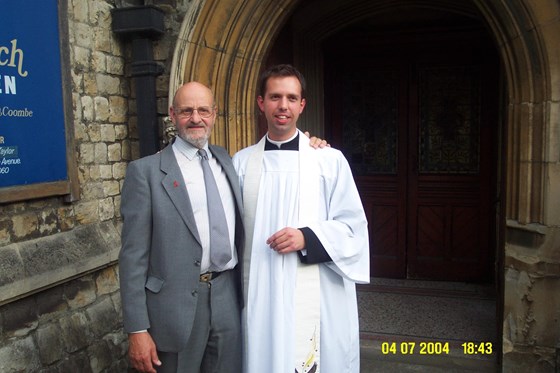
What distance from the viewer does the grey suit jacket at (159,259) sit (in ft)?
6.87

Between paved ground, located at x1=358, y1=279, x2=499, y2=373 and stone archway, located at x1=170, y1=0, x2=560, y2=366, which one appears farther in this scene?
paved ground, located at x1=358, y1=279, x2=499, y2=373

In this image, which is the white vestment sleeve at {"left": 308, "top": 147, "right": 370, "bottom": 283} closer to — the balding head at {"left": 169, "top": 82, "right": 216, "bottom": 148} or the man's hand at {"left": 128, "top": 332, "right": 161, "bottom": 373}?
the balding head at {"left": 169, "top": 82, "right": 216, "bottom": 148}

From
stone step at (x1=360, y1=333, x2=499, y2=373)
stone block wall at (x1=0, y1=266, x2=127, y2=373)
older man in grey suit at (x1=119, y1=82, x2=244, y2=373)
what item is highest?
older man in grey suit at (x1=119, y1=82, x2=244, y2=373)

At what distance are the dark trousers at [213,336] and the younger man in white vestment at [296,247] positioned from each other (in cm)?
7

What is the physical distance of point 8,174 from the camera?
9.50 ft

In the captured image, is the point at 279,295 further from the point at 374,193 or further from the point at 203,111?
the point at 374,193

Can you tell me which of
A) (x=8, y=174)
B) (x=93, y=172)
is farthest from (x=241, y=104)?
(x=8, y=174)

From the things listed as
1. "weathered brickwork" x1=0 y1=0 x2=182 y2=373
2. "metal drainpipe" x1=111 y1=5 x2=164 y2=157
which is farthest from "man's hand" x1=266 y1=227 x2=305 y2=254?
"metal drainpipe" x1=111 y1=5 x2=164 y2=157

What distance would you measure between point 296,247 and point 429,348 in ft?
8.01

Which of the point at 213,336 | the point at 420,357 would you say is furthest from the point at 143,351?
the point at 420,357

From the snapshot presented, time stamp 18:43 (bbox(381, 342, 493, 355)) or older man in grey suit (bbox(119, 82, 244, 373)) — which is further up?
older man in grey suit (bbox(119, 82, 244, 373))

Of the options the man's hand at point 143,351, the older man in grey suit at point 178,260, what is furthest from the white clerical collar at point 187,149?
the man's hand at point 143,351

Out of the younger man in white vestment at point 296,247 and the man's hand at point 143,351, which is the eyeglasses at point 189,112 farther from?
the man's hand at point 143,351

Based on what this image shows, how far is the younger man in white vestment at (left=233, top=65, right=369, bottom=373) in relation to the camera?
2250 mm
